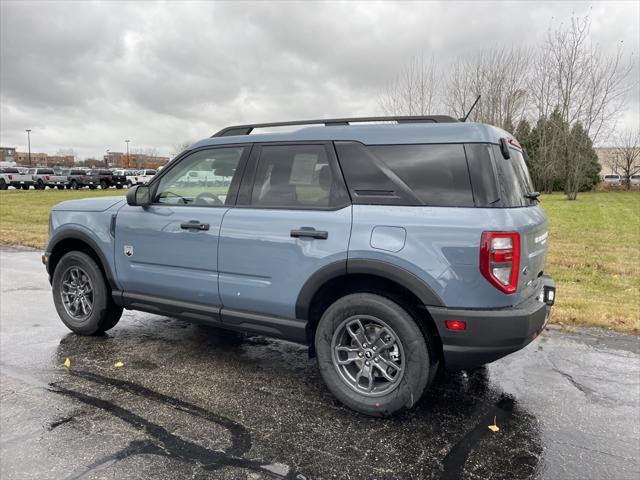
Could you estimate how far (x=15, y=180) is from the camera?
38781 mm

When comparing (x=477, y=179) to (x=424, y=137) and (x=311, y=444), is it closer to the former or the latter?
(x=424, y=137)

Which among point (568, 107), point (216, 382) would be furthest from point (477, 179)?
point (568, 107)

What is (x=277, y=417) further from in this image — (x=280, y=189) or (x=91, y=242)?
(x=91, y=242)

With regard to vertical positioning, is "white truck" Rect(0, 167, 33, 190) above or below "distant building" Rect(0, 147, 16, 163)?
below

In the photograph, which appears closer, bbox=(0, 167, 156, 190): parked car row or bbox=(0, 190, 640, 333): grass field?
bbox=(0, 190, 640, 333): grass field

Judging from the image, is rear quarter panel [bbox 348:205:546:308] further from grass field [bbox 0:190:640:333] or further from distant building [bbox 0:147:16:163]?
distant building [bbox 0:147:16:163]

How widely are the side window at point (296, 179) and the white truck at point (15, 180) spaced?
42.6m

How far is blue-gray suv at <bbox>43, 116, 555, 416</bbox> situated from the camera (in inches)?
116

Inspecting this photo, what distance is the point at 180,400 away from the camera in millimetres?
3436

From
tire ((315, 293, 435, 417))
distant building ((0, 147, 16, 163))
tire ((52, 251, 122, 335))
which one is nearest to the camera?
tire ((315, 293, 435, 417))

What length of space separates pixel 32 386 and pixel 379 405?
2.61 m

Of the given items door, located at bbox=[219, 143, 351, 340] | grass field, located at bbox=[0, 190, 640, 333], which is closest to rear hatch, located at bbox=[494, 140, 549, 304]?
door, located at bbox=[219, 143, 351, 340]

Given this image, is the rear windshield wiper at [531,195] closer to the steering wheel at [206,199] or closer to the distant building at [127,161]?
the steering wheel at [206,199]

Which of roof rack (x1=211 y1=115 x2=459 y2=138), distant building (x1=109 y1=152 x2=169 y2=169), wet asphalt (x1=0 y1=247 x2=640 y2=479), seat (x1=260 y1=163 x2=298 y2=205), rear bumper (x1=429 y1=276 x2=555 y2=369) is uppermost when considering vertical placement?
distant building (x1=109 y1=152 x2=169 y2=169)
